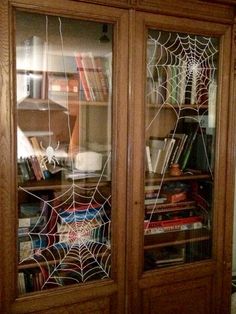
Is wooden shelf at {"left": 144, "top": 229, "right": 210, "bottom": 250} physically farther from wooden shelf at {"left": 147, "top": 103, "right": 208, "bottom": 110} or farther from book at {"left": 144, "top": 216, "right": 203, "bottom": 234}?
wooden shelf at {"left": 147, "top": 103, "right": 208, "bottom": 110}

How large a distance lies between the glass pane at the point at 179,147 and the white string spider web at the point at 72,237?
0.70ft

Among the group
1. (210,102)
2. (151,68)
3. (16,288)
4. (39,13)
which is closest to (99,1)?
(39,13)

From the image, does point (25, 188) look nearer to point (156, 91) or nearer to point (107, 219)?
point (107, 219)

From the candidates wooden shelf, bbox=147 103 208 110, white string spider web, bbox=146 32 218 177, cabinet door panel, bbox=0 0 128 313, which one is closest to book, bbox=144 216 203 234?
cabinet door panel, bbox=0 0 128 313

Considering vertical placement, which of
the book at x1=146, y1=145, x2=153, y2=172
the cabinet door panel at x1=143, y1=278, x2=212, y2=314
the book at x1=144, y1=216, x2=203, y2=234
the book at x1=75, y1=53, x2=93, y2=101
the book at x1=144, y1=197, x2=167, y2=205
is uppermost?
the book at x1=75, y1=53, x2=93, y2=101

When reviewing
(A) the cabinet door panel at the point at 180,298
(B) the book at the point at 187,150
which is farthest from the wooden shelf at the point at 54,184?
(A) the cabinet door panel at the point at 180,298

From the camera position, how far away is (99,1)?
54.5 inches

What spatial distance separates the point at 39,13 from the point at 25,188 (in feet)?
2.26

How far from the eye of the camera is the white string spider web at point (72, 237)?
57.6 inches

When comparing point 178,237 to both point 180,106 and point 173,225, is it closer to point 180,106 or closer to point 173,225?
point 173,225

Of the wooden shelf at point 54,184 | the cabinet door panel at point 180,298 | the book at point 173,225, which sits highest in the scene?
the wooden shelf at point 54,184

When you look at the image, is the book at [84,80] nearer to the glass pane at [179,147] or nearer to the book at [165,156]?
the glass pane at [179,147]

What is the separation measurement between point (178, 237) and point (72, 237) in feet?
1.84

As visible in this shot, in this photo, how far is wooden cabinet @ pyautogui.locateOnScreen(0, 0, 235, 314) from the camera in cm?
137
